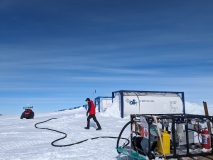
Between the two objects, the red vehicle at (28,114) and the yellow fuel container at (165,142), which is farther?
the red vehicle at (28,114)

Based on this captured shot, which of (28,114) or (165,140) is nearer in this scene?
(165,140)

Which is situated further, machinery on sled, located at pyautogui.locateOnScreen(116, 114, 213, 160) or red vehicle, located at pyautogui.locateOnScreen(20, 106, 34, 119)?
red vehicle, located at pyautogui.locateOnScreen(20, 106, 34, 119)

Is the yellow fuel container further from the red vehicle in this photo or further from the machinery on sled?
the red vehicle

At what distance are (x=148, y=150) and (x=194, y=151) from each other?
4.81 ft

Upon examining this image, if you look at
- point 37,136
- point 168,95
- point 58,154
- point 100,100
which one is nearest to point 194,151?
point 58,154

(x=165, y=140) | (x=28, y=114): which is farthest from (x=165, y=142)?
(x=28, y=114)

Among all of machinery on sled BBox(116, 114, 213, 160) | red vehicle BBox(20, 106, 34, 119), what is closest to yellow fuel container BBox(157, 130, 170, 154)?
machinery on sled BBox(116, 114, 213, 160)

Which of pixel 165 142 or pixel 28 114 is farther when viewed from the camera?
pixel 28 114

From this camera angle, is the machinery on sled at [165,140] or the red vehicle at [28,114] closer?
the machinery on sled at [165,140]

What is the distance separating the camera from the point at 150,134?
616 cm

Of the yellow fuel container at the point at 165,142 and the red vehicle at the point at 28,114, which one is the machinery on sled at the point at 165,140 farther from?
the red vehicle at the point at 28,114

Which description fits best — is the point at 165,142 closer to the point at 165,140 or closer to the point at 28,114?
the point at 165,140

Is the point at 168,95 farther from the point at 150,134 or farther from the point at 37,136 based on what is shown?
the point at 150,134

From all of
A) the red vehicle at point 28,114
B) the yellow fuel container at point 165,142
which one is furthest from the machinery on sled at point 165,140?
the red vehicle at point 28,114
